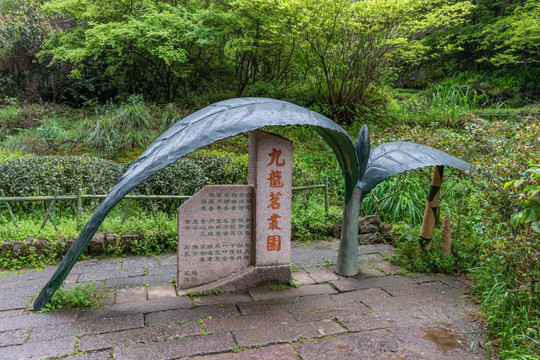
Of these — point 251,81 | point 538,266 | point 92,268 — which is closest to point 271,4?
point 251,81

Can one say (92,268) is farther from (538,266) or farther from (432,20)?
(432,20)

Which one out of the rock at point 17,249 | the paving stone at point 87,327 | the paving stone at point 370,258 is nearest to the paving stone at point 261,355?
the paving stone at point 87,327

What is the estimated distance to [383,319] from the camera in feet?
12.1

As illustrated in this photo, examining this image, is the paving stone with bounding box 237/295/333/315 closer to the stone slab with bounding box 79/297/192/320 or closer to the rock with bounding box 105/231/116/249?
the stone slab with bounding box 79/297/192/320

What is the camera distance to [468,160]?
Answer: 527 centimetres

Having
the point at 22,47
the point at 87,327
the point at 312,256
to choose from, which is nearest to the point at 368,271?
the point at 312,256

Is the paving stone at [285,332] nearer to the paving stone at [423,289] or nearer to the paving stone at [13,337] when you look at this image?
the paving stone at [423,289]

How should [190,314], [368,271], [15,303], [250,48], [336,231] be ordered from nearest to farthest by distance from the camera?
1. [190,314]
2. [15,303]
3. [368,271]
4. [336,231]
5. [250,48]

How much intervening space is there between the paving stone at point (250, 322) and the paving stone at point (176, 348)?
0.18 m

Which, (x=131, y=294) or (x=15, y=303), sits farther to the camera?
(x=131, y=294)

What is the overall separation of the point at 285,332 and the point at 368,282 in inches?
61.9

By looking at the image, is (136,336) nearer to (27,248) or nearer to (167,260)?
(167,260)

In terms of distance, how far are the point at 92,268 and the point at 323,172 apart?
17.7 feet

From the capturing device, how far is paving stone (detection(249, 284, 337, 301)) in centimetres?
419
